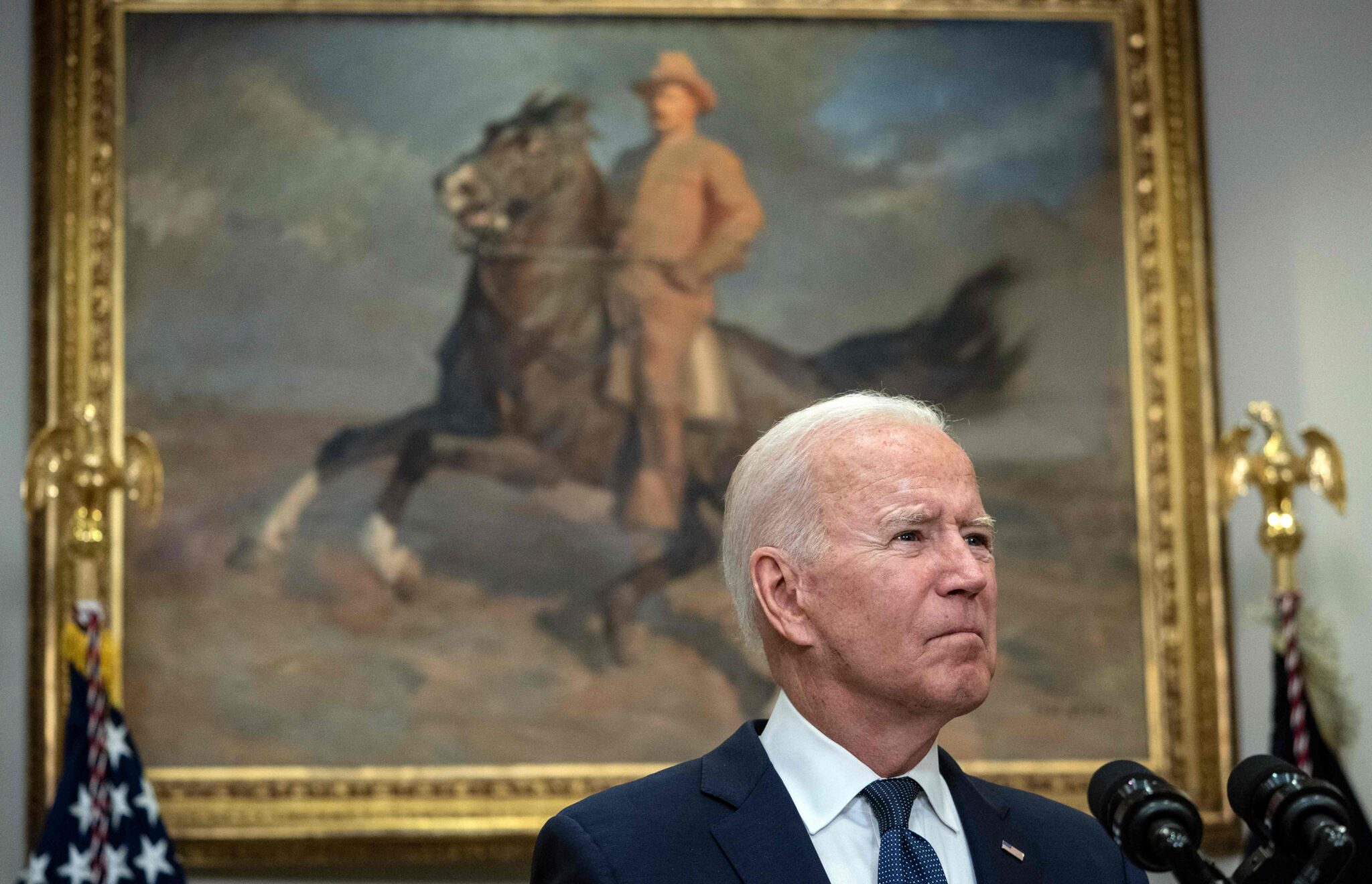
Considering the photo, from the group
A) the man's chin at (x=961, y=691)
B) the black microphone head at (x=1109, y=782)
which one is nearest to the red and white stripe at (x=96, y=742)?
the man's chin at (x=961, y=691)

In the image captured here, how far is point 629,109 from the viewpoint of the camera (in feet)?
19.3

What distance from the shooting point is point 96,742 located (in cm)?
493

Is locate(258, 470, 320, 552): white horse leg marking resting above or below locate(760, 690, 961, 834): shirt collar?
above

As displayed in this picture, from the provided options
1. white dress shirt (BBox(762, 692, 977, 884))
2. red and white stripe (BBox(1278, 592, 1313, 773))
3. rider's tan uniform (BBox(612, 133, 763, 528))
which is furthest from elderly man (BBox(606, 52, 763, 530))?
white dress shirt (BBox(762, 692, 977, 884))

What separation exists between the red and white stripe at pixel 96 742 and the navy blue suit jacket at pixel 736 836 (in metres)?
3.04

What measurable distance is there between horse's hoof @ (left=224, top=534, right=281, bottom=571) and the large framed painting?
2 cm

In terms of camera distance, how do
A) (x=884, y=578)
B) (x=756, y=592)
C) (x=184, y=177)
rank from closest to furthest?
(x=884, y=578), (x=756, y=592), (x=184, y=177)

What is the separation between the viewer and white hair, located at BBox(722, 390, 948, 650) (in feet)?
8.12

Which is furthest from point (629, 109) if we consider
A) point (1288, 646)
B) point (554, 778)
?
point (1288, 646)

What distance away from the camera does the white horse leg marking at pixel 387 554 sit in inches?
218

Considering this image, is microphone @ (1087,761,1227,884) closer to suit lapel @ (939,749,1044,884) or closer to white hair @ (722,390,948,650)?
suit lapel @ (939,749,1044,884)

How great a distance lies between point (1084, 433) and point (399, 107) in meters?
2.99

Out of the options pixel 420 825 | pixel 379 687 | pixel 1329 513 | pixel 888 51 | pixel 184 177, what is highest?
pixel 888 51

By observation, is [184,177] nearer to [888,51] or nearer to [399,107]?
[399,107]
